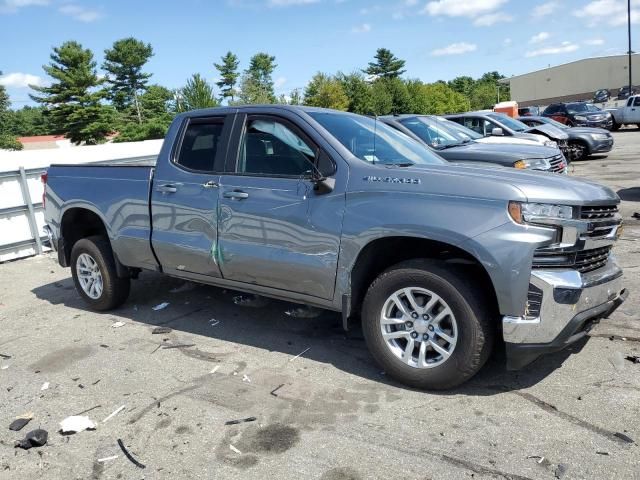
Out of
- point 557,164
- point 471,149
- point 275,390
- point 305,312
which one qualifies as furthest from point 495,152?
point 275,390

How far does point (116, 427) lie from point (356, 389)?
1.60 meters

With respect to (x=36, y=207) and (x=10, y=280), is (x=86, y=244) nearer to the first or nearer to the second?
(x=10, y=280)

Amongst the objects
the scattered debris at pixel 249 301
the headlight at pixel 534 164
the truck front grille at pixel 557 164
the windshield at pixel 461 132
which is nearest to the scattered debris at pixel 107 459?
the scattered debris at pixel 249 301

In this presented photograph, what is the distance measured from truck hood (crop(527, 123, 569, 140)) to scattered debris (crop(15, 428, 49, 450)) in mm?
15549

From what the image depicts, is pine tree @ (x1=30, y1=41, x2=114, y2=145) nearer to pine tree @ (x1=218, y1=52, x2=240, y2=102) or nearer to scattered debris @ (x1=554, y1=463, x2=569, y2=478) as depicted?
pine tree @ (x1=218, y1=52, x2=240, y2=102)

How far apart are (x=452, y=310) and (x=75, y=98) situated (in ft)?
202

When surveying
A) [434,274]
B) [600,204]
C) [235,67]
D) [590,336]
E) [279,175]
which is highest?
[235,67]

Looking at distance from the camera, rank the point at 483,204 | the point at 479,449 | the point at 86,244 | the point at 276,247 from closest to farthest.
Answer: the point at 479,449
the point at 483,204
the point at 276,247
the point at 86,244

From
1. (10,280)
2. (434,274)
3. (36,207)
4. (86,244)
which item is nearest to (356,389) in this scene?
(434,274)

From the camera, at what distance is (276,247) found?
438 cm

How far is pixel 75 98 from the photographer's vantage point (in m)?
57.6

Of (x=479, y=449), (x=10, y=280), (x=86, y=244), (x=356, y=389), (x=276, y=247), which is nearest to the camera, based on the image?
(x=479, y=449)

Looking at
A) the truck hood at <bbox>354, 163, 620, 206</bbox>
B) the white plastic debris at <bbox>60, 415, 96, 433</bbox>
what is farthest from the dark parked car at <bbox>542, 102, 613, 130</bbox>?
the white plastic debris at <bbox>60, 415, 96, 433</bbox>

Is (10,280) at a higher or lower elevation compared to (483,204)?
lower
